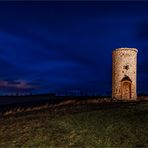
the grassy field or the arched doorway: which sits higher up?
the arched doorway

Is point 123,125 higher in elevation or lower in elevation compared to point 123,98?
lower

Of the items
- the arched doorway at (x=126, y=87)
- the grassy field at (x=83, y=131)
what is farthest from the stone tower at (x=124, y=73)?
the grassy field at (x=83, y=131)

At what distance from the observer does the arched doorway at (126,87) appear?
32.8 m

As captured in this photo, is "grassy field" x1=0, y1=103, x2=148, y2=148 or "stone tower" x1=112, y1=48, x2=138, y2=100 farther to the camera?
"stone tower" x1=112, y1=48, x2=138, y2=100

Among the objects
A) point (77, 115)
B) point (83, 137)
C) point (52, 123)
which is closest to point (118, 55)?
point (77, 115)

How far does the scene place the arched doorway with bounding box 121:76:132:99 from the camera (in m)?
32.8

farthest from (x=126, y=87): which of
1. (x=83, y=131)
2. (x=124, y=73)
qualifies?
(x=83, y=131)

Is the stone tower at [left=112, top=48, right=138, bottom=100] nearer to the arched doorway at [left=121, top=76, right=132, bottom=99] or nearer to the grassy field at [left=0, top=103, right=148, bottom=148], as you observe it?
the arched doorway at [left=121, top=76, right=132, bottom=99]

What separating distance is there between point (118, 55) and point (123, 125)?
16.1m

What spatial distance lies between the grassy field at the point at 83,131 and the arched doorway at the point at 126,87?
12012mm

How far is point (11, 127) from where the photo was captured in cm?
1892

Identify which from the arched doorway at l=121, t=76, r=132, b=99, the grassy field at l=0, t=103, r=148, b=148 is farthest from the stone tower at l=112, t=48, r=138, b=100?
the grassy field at l=0, t=103, r=148, b=148

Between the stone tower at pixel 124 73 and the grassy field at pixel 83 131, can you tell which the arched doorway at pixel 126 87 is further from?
the grassy field at pixel 83 131

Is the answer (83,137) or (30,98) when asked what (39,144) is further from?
(30,98)
